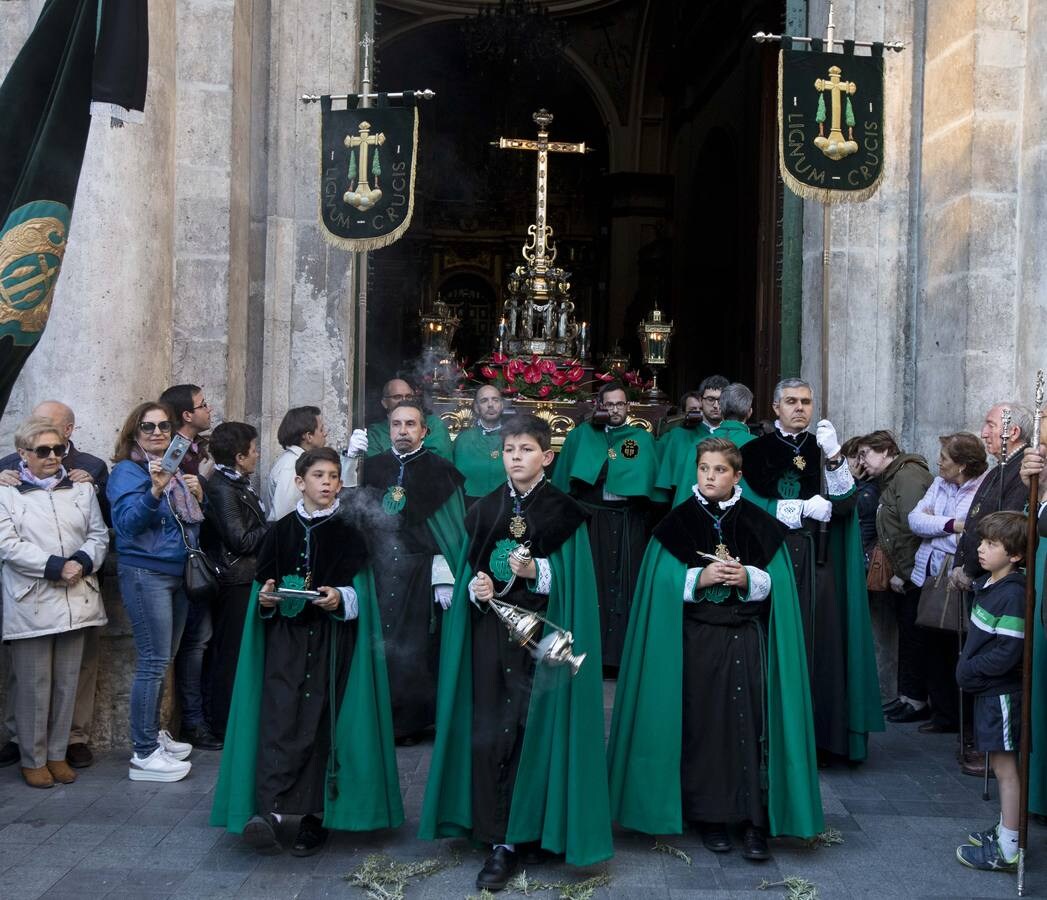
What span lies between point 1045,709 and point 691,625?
65.6 inches

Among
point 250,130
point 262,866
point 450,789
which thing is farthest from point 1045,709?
point 250,130

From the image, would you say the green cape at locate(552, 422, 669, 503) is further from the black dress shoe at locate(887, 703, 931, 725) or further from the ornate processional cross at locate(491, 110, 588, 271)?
the ornate processional cross at locate(491, 110, 588, 271)

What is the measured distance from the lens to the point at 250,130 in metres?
8.71

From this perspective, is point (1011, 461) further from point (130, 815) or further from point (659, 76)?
point (659, 76)

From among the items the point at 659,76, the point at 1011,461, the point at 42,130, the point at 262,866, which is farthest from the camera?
the point at 659,76

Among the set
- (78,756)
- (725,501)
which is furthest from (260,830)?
(725,501)

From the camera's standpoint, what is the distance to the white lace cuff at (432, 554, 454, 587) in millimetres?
6324

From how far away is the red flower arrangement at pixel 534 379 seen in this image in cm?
973

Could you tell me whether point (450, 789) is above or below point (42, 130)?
below

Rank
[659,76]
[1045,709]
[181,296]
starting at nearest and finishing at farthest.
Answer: [1045,709] < [181,296] < [659,76]

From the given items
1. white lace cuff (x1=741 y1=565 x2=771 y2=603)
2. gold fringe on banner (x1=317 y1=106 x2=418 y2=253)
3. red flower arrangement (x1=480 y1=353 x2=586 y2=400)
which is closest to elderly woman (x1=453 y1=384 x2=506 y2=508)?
gold fringe on banner (x1=317 y1=106 x2=418 y2=253)

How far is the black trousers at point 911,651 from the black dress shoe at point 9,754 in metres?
4.94

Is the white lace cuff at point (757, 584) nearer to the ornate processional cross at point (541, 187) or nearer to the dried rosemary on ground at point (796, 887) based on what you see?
the dried rosemary on ground at point (796, 887)

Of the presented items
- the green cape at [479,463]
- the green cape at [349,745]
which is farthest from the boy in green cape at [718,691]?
the green cape at [479,463]
